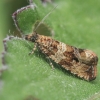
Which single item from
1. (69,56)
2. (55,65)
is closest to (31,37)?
(55,65)

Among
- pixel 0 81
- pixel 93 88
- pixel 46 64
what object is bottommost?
pixel 93 88

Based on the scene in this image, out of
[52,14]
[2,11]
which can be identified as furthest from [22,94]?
[2,11]

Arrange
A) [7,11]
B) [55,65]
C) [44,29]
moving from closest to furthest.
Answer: [55,65] < [44,29] < [7,11]

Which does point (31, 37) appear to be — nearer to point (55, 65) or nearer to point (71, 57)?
point (55, 65)

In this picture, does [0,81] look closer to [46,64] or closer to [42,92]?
[42,92]

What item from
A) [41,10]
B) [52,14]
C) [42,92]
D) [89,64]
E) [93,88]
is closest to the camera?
[42,92]

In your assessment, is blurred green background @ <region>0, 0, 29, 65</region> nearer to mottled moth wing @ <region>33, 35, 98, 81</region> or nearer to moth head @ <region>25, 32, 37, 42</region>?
moth head @ <region>25, 32, 37, 42</region>

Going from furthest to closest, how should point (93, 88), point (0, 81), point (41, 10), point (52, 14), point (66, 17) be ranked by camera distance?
point (66, 17) → point (52, 14) → point (41, 10) → point (93, 88) → point (0, 81)

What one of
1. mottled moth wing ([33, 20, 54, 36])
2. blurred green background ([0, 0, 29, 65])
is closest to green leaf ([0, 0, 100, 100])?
mottled moth wing ([33, 20, 54, 36])
